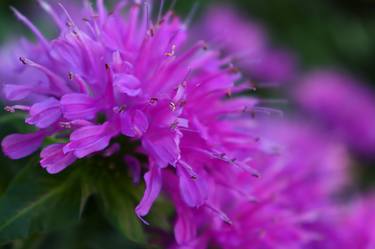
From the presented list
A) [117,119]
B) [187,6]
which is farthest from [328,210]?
[187,6]

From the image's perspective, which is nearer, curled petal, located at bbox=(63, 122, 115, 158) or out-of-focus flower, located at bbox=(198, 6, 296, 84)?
curled petal, located at bbox=(63, 122, 115, 158)

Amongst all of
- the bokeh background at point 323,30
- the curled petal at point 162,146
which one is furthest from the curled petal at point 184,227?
the bokeh background at point 323,30

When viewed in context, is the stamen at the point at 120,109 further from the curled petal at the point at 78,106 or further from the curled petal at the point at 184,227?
the curled petal at the point at 184,227

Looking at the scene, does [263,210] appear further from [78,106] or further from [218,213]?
[78,106]

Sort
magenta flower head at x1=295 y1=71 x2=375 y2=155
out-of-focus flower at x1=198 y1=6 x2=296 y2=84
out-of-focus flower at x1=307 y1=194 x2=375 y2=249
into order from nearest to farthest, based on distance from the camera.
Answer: out-of-focus flower at x1=307 y1=194 x2=375 y2=249, magenta flower head at x1=295 y1=71 x2=375 y2=155, out-of-focus flower at x1=198 y1=6 x2=296 y2=84

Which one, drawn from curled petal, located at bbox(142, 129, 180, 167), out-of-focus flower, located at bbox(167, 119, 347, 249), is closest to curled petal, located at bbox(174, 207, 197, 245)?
out-of-focus flower, located at bbox(167, 119, 347, 249)

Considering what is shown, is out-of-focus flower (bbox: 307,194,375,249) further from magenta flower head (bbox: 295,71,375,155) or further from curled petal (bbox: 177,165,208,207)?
magenta flower head (bbox: 295,71,375,155)

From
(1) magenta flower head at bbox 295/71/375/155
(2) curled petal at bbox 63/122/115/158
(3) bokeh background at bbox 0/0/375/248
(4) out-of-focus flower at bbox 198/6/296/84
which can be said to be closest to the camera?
(2) curled petal at bbox 63/122/115/158
